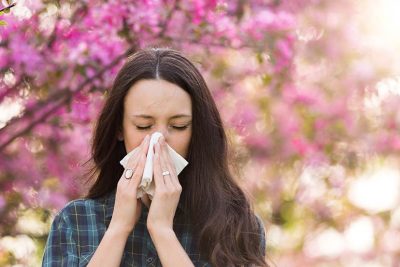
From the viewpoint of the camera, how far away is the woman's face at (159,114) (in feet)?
11.3

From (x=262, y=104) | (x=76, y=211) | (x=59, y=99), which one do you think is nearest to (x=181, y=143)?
(x=76, y=211)

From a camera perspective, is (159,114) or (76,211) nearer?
(159,114)

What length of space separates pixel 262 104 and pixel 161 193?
3.11m

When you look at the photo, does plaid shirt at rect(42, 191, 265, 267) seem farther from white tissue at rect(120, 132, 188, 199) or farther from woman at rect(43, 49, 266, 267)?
white tissue at rect(120, 132, 188, 199)

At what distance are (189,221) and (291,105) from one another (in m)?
3.06

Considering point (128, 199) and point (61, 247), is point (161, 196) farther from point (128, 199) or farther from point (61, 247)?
point (61, 247)

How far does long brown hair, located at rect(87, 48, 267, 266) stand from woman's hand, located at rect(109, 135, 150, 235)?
25 centimetres

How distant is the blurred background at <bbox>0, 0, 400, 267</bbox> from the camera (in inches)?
216

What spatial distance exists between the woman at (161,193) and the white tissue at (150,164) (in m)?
0.02

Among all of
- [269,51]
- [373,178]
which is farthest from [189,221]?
[373,178]

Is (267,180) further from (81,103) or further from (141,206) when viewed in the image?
(141,206)

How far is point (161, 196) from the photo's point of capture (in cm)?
342

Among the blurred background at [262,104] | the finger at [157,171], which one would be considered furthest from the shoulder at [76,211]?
the blurred background at [262,104]

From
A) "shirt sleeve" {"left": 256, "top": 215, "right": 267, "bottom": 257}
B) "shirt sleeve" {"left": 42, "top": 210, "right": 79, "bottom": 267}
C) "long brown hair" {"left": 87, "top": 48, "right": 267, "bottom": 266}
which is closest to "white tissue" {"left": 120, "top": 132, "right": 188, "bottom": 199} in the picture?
"long brown hair" {"left": 87, "top": 48, "right": 267, "bottom": 266}
